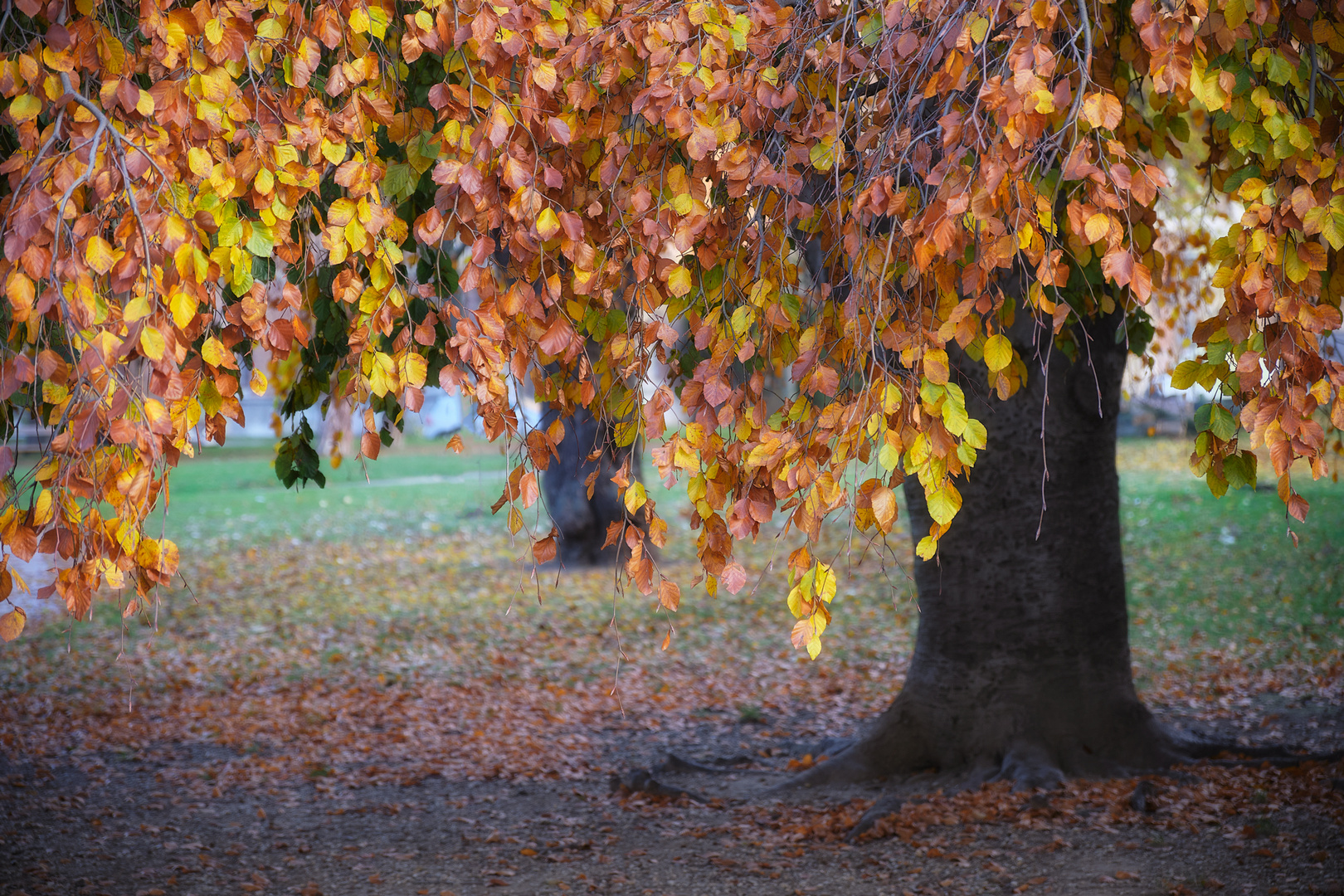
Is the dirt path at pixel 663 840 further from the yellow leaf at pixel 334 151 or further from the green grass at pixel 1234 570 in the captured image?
the green grass at pixel 1234 570

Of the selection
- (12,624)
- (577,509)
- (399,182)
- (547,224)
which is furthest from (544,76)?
(577,509)

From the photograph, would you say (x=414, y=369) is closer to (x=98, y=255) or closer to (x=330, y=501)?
(x=98, y=255)

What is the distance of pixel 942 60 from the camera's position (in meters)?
2.64

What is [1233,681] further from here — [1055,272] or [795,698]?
[1055,272]

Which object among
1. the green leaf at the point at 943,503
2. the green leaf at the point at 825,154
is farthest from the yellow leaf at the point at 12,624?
the green leaf at the point at 825,154

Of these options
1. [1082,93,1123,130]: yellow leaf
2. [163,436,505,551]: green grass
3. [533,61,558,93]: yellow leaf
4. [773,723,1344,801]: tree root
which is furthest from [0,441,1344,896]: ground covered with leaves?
[163,436,505,551]: green grass

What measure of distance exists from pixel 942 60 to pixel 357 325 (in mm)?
1580

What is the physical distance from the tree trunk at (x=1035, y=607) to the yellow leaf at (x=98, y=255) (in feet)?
13.1

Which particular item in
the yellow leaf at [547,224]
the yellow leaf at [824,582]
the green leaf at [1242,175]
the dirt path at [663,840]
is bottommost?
the dirt path at [663,840]

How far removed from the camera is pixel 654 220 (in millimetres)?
2627

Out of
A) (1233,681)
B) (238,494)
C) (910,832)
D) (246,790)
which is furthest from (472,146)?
(238,494)

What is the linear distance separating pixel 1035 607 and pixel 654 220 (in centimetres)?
376

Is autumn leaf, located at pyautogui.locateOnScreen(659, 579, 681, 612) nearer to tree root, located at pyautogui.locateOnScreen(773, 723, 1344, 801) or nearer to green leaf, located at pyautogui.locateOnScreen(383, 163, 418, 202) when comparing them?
green leaf, located at pyautogui.locateOnScreen(383, 163, 418, 202)

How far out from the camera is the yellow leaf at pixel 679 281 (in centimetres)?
261
